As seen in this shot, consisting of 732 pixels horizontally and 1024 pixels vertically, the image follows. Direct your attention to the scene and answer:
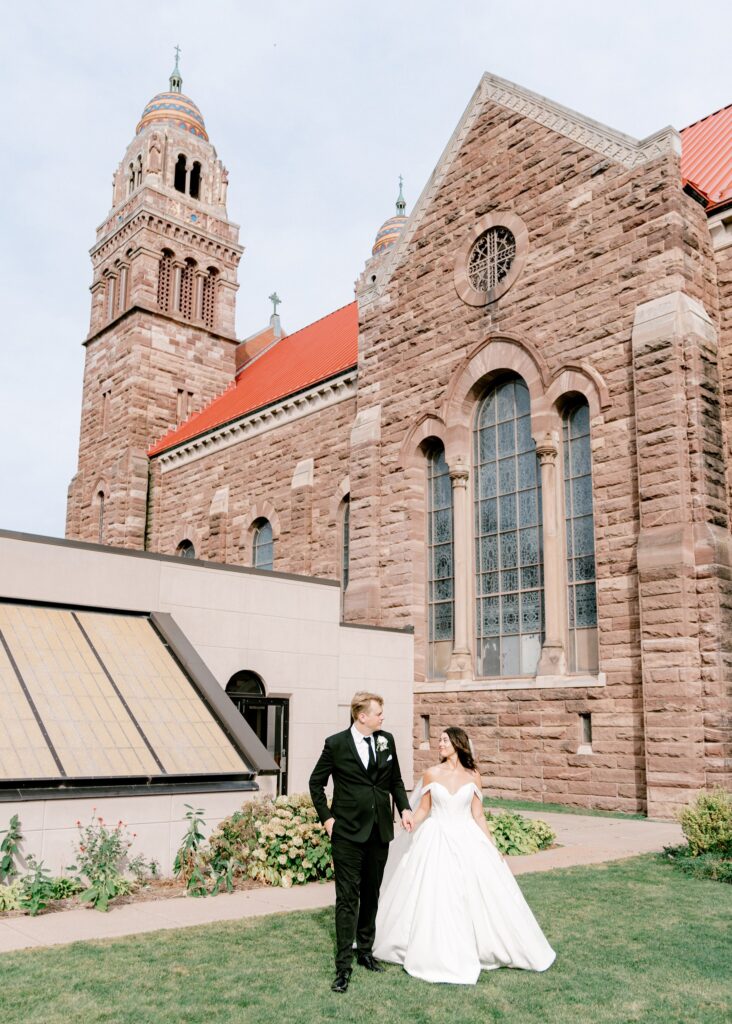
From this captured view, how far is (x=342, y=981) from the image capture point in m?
5.67

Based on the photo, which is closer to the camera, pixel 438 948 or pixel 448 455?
pixel 438 948

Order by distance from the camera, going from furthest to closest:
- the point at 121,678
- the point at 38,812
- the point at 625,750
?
1. the point at 625,750
2. the point at 121,678
3. the point at 38,812

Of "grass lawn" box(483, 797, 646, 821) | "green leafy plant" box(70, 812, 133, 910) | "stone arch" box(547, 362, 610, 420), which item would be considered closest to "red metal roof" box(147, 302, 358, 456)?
"stone arch" box(547, 362, 610, 420)

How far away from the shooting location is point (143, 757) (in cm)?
970

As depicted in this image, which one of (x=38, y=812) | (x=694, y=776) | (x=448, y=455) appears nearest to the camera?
(x=38, y=812)

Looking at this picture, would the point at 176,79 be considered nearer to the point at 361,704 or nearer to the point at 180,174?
the point at 180,174

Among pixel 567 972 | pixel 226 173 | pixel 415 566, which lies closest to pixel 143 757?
pixel 567 972

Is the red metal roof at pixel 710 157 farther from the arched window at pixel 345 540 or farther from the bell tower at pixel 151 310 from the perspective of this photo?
A: the bell tower at pixel 151 310

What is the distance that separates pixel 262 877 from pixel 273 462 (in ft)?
60.0

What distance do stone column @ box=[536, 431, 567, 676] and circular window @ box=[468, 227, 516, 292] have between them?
4.05m

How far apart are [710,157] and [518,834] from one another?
15.8 meters

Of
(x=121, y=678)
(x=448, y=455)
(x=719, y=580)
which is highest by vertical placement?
(x=448, y=455)

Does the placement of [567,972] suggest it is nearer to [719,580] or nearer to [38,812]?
[38,812]

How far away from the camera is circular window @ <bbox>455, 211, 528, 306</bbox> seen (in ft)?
62.1
